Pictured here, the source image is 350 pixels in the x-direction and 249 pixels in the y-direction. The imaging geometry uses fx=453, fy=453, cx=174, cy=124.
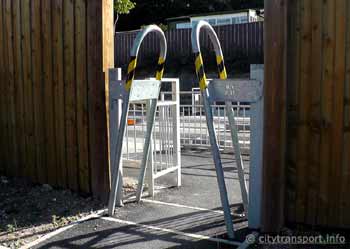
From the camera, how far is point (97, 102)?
5164 millimetres

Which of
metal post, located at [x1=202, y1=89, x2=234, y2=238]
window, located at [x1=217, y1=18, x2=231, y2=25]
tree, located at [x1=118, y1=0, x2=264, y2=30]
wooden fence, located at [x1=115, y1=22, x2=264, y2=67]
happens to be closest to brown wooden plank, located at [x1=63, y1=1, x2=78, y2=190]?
metal post, located at [x1=202, y1=89, x2=234, y2=238]

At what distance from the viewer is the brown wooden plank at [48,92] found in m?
5.61

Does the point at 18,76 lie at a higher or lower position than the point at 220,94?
higher

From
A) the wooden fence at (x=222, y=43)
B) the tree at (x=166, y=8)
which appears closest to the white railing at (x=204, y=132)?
the wooden fence at (x=222, y=43)

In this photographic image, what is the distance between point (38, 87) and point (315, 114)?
11.4ft

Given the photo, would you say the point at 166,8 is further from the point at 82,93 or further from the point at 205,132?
the point at 82,93

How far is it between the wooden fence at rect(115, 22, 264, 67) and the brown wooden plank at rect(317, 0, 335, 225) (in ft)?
69.6

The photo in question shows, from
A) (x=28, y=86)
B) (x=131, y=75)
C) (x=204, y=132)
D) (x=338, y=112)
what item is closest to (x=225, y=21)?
(x=204, y=132)

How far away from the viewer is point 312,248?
3.85 m

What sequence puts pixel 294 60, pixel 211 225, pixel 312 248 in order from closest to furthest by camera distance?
1. pixel 312 248
2. pixel 294 60
3. pixel 211 225

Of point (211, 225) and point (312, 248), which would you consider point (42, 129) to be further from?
point (312, 248)

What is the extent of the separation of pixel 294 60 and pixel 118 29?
41.6 m

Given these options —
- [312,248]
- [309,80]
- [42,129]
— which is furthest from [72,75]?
[312,248]

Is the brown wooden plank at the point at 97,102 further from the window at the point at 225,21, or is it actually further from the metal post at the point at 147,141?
the window at the point at 225,21
